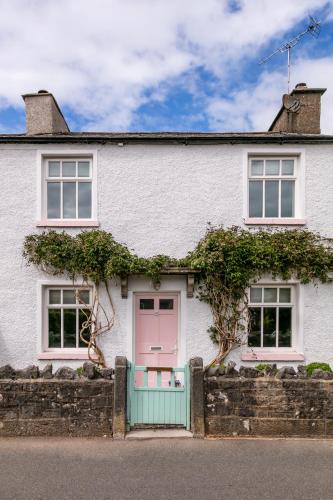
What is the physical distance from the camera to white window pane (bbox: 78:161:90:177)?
313 inches

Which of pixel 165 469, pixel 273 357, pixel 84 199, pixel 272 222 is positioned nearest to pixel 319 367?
pixel 273 357

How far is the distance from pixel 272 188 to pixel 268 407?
4.78 meters

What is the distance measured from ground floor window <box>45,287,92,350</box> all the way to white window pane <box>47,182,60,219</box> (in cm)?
169

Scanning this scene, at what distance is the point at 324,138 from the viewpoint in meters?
7.74

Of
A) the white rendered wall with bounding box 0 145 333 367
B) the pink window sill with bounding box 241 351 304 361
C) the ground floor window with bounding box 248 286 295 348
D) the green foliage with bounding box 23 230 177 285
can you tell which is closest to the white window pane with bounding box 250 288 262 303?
the ground floor window with bounding box 248 286 295 348

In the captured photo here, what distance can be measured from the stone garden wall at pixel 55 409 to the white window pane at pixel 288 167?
601cm

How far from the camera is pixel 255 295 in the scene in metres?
A: 7.78

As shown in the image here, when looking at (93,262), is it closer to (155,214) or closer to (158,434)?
(155,214)

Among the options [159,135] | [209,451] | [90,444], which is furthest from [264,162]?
[90,444]

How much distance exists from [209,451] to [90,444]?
66.5 inches

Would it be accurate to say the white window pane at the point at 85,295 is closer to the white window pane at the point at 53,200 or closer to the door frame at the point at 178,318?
the door frame at the point at 178,318

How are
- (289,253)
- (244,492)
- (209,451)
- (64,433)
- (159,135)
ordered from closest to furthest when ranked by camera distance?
(244,492), (209,451), (64,433), (289,253), (159,135)

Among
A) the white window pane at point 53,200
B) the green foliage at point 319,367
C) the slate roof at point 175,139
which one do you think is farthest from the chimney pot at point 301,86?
the green foliage at point 319,367

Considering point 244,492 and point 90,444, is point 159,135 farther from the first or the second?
point 244,492
